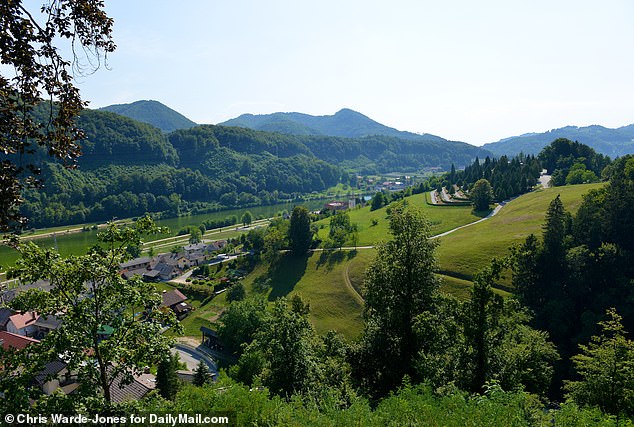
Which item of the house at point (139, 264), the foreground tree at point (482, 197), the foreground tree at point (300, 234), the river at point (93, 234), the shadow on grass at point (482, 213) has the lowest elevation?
the house at point (139, 264)

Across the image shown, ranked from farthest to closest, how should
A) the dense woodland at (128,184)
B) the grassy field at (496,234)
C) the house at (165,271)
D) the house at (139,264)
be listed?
1. the dense woodland at (128,184)
2. the house at (139,264)
3. the house at (165,271)
4. the grassy field at (496,234)

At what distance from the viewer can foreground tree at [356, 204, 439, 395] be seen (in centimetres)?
1670

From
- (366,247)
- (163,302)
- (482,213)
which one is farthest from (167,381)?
(482,213)

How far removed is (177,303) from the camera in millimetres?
52219

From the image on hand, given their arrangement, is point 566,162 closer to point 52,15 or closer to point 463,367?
point 463,367

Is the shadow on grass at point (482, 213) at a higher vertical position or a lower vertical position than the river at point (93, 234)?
higher

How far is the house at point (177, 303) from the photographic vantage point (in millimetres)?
51062

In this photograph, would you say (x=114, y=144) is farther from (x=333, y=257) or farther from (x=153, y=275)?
(x=333, y=257)

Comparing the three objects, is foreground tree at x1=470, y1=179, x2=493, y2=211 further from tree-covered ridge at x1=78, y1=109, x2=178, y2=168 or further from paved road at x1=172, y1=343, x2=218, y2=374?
Result: tree-covered ridge at x1=78, y1=109, x2=178, y2=168

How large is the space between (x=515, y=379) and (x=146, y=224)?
15045 mm

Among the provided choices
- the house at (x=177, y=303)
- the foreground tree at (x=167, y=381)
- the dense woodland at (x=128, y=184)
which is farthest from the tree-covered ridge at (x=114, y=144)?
the foreground tree at (x=167, y=381)

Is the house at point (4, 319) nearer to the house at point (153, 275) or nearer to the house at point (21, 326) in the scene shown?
the house at point (21, 326)

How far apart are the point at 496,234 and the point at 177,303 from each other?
153 feet

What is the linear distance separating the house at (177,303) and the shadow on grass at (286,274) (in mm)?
12165
